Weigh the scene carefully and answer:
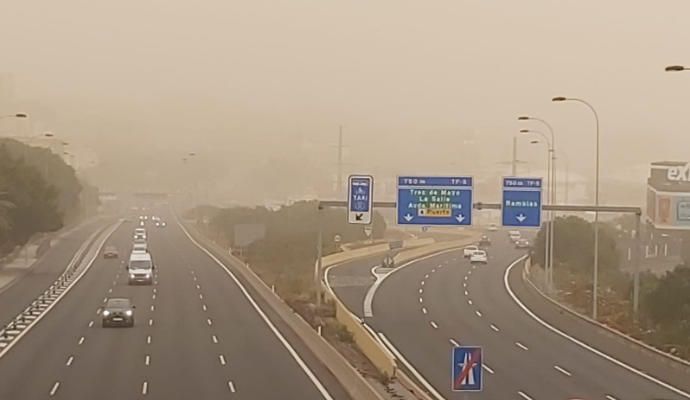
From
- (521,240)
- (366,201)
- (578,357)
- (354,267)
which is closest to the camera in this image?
(578,357)

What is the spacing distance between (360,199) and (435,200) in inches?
113

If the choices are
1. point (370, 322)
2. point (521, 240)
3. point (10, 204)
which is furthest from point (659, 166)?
point (521, 240)

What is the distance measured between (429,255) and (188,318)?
60.9 metres

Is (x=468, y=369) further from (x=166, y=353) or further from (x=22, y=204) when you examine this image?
(x=22, y=204)

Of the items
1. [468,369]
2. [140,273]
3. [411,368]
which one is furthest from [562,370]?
[140,273]

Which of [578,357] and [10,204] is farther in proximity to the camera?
[10,204]

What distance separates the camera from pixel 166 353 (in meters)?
41.3

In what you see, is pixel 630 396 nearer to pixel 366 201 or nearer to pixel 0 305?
pixel 366 201

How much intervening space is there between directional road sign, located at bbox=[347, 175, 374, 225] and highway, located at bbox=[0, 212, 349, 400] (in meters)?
5.21

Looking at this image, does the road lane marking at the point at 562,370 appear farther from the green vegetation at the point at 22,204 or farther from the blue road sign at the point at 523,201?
the green vegetation at the point at 22,204

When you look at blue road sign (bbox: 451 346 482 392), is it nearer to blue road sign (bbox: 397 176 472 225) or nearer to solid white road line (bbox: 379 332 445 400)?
solid white road line (bbox: 379 332 445 400)

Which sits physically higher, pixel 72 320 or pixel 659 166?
pixel 659 166

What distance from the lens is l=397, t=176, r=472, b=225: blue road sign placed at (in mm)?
46969

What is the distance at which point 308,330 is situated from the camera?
45031 mm
